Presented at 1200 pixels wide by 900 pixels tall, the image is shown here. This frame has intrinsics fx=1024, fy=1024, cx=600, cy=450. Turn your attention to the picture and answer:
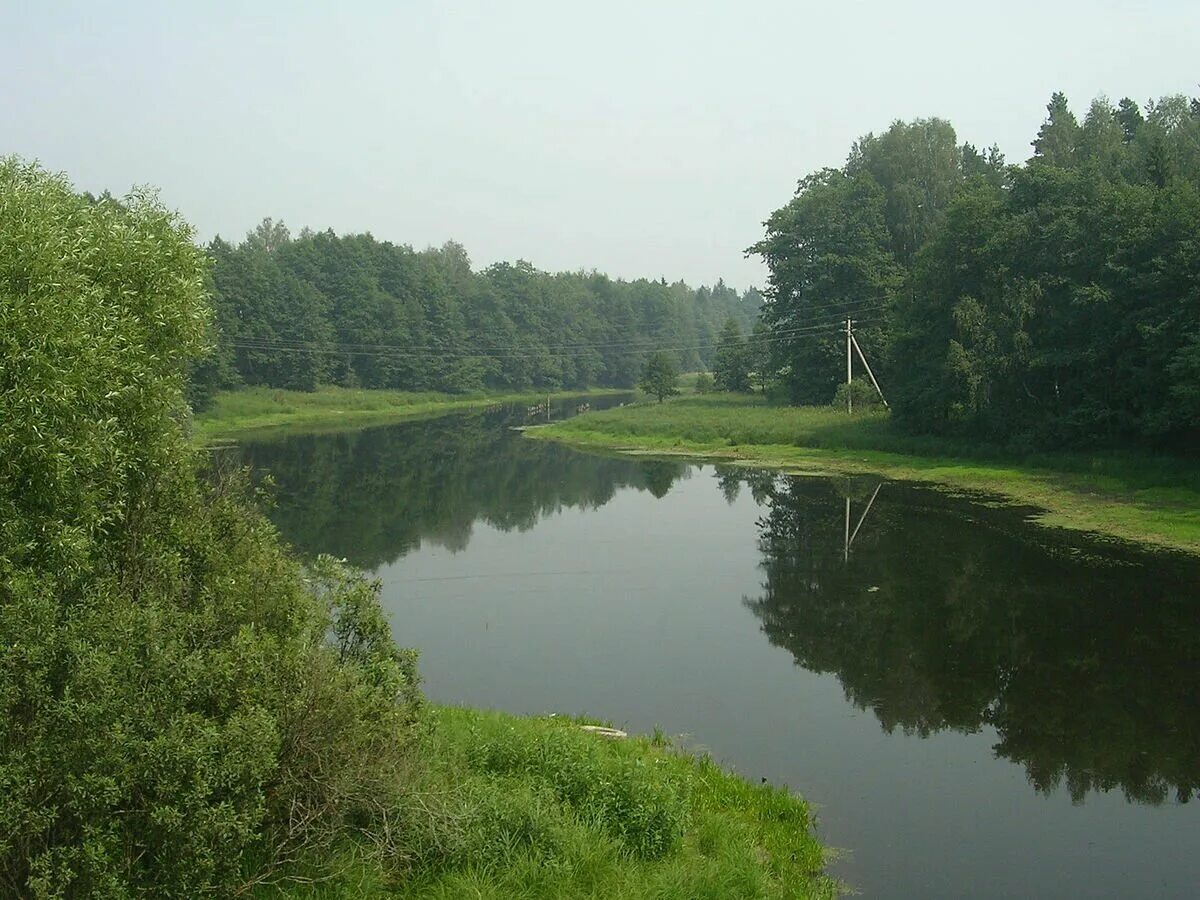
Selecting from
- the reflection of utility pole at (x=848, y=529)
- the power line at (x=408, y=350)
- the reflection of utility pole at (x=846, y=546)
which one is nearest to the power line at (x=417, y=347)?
the power line at (x=408, y=350)

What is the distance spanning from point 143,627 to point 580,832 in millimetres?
3677

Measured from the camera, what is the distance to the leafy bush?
5.90m

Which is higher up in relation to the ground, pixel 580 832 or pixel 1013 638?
pixel 580 832

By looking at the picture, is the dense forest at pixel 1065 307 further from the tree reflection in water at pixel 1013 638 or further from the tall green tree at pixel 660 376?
the tall green tree at pixel 660 376

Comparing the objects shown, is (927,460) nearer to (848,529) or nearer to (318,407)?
(848,529)

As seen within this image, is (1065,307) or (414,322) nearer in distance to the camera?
(1065,307)

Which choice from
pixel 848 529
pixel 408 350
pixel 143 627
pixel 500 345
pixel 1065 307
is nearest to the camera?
pixel 143 627

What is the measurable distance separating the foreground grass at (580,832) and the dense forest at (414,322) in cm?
5660

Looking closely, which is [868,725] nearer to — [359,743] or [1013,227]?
[359,743]

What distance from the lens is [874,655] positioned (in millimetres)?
15953

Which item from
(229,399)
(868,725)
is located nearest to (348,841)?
(868,725)

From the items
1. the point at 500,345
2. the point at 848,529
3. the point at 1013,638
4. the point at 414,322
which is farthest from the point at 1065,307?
the point at 500,345

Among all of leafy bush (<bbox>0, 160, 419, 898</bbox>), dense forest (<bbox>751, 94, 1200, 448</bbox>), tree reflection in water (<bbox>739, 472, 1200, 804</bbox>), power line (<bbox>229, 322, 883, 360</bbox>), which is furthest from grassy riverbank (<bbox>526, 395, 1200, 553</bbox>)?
leafy bush (<bbox>0, 160, 419, 898</bbox>)

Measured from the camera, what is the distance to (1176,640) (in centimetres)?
1588
